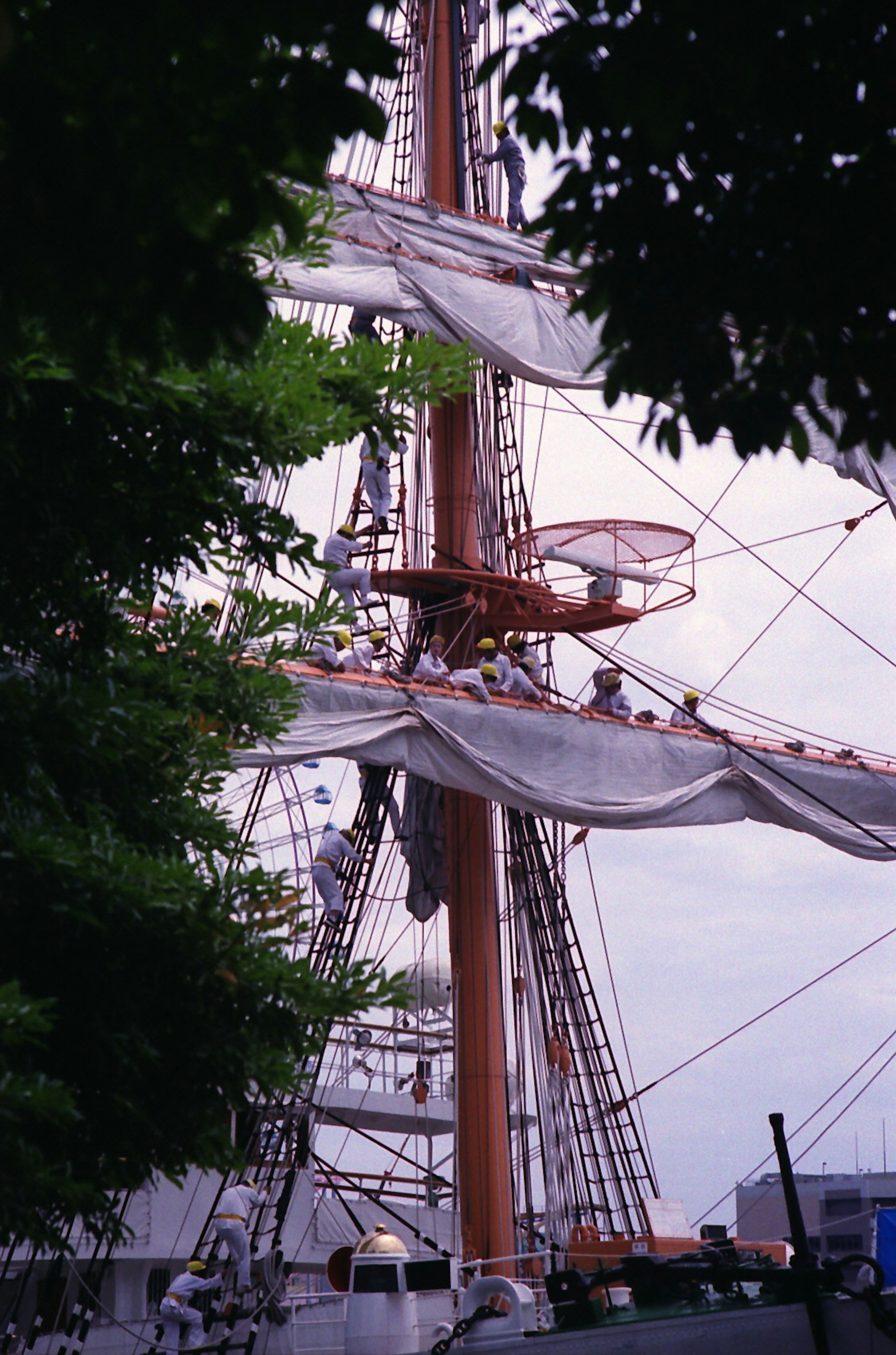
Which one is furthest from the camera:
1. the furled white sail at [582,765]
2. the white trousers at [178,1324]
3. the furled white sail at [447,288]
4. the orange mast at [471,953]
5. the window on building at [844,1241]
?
the window on building at [844,1241]

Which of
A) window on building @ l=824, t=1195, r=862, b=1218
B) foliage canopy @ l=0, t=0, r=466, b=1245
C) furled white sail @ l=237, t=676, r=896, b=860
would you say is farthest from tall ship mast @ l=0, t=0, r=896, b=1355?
window on building @ l=824, t=1195, r=862, b=1218

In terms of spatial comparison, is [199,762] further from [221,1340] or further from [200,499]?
[221,1340]

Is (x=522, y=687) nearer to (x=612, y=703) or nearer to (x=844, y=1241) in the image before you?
(x=612, y=703)

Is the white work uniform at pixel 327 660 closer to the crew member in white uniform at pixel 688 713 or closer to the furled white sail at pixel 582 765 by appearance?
the furled white sail at pixel 582 765

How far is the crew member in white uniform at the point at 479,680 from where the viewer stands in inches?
595

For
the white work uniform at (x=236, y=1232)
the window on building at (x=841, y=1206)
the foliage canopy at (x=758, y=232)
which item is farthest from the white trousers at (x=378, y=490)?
the window on building at (x=841, y=1206)

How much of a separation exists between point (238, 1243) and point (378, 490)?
8364 millimetres

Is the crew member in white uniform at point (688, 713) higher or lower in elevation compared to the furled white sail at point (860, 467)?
lower

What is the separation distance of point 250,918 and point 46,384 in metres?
1.97

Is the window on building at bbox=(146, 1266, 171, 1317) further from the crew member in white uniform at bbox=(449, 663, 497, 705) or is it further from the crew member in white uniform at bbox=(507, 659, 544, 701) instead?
the crew member in white uniform at bbox=(507, 659, 544, 701)

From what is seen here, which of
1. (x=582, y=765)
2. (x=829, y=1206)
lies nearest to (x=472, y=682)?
(x=582, y=765)

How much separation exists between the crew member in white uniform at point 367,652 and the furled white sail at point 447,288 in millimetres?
3100

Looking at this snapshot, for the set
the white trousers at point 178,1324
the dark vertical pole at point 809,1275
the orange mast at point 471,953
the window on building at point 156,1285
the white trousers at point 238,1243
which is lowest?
the dark vertical pole at point 809,1275

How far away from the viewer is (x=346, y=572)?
15.5 meters
